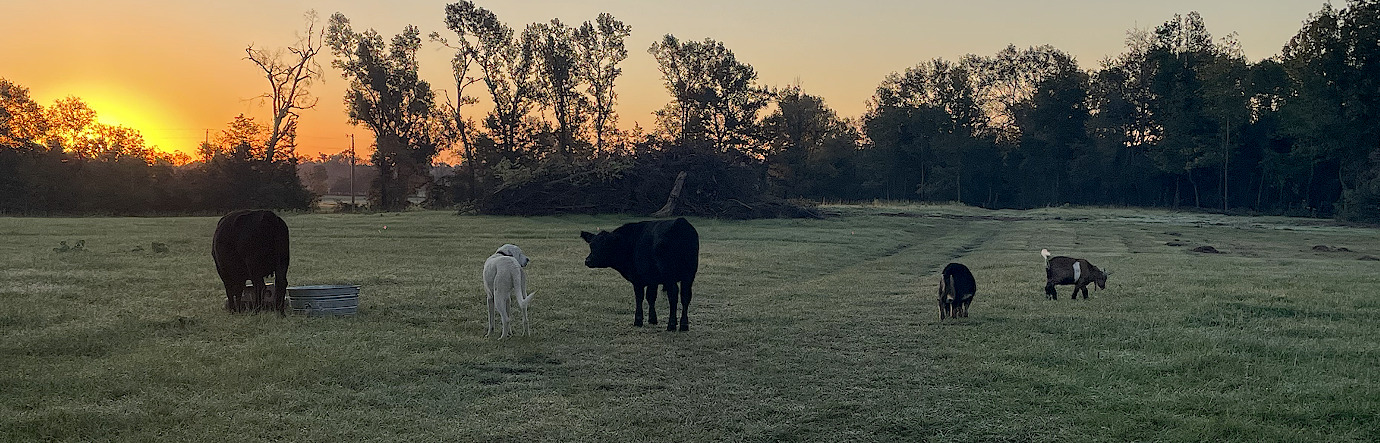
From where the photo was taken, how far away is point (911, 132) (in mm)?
84438

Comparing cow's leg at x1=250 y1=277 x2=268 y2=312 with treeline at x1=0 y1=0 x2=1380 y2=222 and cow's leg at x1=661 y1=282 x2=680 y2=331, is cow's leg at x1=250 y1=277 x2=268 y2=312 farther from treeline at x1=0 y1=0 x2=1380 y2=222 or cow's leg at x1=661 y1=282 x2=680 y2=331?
treeline at x1=0 y1=0 x2=1380 y2=222

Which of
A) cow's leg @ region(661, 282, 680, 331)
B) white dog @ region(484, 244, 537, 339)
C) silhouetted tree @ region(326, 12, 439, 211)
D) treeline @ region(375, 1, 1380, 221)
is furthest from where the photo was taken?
silhouetted tree @ region(326, 12, 439, 211)

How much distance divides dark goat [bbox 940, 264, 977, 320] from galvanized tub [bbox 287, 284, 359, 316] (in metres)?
7.98

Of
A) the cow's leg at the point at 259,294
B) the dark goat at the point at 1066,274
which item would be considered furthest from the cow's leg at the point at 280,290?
the dark goat at the point at 1066,274

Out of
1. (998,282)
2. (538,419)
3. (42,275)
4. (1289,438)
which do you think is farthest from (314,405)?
(998,282)

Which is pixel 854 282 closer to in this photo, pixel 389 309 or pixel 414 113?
pixel 389 309

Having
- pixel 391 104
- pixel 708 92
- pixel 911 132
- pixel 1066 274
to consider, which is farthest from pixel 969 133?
pixel 1066 274

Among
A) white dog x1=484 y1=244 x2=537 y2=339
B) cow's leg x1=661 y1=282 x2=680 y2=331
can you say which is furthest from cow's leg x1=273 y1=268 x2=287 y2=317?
cow's leg x1=661 y1=282 x2=680 y2=331

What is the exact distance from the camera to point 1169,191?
243ft

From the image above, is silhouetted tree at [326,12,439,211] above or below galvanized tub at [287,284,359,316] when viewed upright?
above

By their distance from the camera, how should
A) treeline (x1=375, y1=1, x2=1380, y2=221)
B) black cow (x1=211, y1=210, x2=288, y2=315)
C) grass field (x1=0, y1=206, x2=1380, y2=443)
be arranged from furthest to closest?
treeline (x1=375, y1=1, x2=1380, y2=221)
black cow (x1=211, y1=210, x2=288, y2=315)
grass field (x1=0, y1=206, x2=1380, y2=443)

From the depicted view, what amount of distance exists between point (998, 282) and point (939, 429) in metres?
11.6

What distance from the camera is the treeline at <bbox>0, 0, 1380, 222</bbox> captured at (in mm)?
47031

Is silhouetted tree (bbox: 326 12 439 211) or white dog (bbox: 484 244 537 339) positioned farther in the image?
silhouetted tree (bbox: 326 12 439 211)
